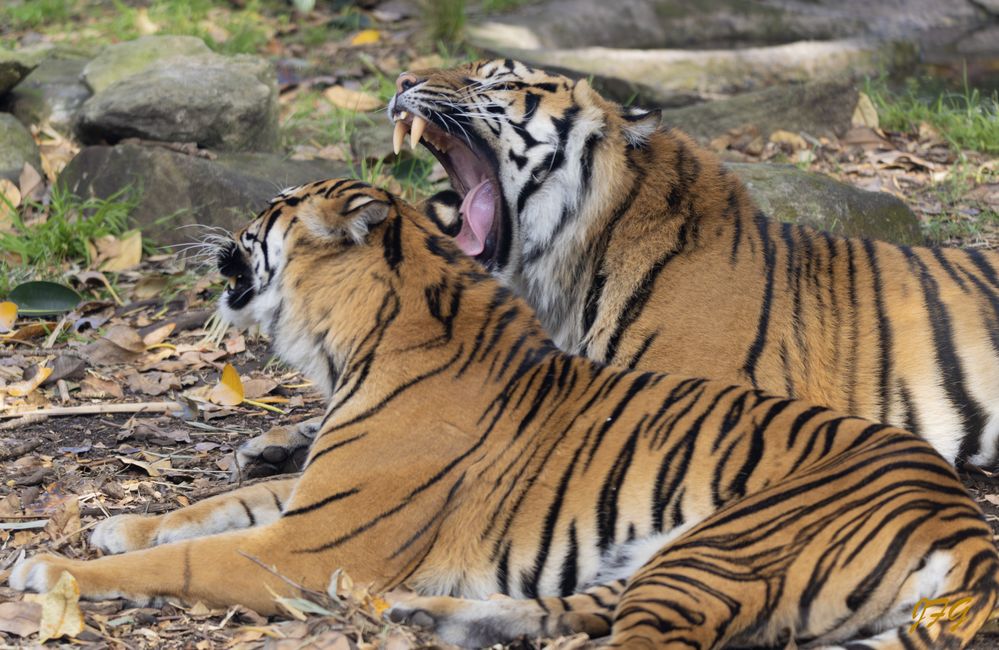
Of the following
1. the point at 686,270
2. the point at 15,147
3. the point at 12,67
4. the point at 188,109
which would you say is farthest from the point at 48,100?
the point at 686,270

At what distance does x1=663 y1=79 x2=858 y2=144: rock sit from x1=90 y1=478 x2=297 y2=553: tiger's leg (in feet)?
14.6

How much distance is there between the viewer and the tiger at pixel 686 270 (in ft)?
12.1

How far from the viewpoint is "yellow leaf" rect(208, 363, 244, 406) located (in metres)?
4.57

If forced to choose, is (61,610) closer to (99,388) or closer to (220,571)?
(220,571)

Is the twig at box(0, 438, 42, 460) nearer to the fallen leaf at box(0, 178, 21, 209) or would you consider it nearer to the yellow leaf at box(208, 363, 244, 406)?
the yellow leaf at box(208, 363, 244, 406)

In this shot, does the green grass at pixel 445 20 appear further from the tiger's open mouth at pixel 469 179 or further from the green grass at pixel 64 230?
the tiger's open mouth at pixel 469 179

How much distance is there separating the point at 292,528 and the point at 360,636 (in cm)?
34

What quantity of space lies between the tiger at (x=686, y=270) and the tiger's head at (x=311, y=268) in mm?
674

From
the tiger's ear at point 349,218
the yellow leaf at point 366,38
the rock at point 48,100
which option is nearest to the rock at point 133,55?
the rock at point 48,100

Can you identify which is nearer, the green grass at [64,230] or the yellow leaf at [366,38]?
the green grass at [64,230]

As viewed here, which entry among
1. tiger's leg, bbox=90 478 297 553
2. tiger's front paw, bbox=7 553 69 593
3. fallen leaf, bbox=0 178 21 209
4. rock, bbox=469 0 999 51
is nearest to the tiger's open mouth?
tiger's leg, bbox=90 478 297 553

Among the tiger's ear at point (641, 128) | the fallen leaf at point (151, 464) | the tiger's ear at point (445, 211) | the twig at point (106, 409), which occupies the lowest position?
the twig at point (106, 409)

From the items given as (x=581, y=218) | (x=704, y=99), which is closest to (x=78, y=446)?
(x=581, y=218)

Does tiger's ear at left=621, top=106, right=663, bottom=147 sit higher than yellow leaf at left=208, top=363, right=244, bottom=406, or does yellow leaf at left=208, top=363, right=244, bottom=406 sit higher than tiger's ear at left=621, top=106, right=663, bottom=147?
tiger's ear at left=621, top=106, right=663, bottom=147
